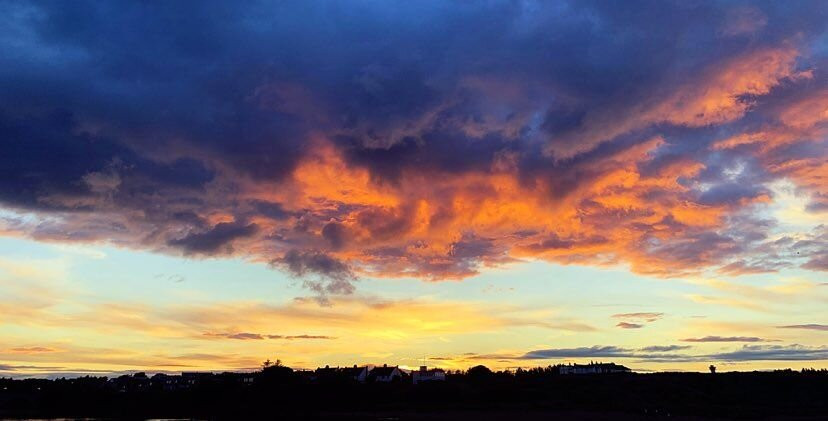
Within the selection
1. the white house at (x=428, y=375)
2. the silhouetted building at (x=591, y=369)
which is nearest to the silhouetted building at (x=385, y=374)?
the white house at (x=428, y=375)

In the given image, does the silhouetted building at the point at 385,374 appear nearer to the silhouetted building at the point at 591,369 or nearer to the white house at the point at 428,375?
the white house at the point at 428,375

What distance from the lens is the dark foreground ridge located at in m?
105

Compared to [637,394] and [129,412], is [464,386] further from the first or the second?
[129,412]

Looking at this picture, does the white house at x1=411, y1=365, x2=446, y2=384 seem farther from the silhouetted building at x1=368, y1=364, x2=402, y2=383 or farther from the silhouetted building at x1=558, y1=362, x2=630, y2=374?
the silhouetted building at x1=558, y1=362, x2=630, y2=374

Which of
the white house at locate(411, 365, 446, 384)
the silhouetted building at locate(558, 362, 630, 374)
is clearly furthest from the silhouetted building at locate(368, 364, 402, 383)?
the silhouetted building at locate(558, 362, 630, 374)

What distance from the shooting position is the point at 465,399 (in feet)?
404

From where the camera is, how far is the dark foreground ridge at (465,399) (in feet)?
344

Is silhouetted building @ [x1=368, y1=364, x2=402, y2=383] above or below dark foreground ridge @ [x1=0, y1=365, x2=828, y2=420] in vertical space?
above

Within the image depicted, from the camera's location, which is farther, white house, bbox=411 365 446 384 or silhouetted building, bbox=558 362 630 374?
silhouetted building, bbox=558 362 630 374

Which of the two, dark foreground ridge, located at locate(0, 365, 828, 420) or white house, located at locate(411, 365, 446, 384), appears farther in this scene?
white house, located at locate(411, 365, 446, 384)

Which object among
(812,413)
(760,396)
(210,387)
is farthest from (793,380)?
(210,387)

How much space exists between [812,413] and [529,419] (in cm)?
4543

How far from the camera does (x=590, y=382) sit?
132625 millimetres

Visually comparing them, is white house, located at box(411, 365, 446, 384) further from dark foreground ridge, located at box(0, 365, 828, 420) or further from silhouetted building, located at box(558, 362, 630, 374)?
silhouetted building, located at box(558, 362, 630, 374)
